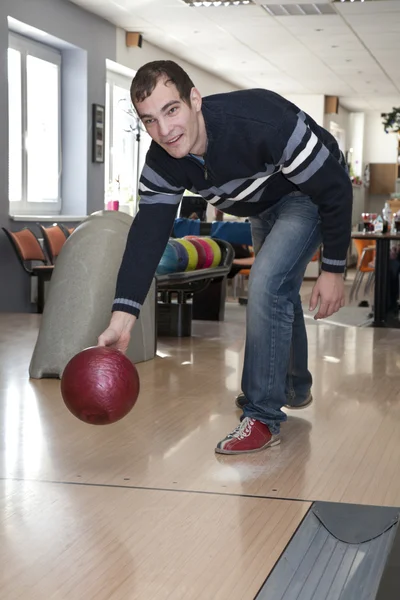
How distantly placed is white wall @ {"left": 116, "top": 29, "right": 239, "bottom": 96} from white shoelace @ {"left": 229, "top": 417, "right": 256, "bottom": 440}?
323 inches

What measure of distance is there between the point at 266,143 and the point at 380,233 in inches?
196

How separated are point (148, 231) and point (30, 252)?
16.8ft

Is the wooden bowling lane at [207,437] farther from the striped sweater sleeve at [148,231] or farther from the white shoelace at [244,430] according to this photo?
the striped sweater sleeve at [148,231]

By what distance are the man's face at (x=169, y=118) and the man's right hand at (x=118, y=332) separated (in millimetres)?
479

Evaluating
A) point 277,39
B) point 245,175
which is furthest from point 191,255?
point 277,39

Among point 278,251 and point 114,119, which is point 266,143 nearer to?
point 278,251

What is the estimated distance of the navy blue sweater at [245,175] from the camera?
8.26ft

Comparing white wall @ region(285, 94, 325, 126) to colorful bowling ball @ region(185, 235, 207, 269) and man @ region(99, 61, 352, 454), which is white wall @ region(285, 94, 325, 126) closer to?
colorful bowling ball @ region(185, 235, 207, 269)

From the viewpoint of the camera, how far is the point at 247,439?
2.81m

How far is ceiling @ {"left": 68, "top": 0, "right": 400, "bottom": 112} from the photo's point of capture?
923 cm

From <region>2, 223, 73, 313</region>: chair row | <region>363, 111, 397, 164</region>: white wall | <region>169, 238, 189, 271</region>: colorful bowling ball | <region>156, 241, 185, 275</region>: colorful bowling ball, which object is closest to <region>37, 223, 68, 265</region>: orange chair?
<region>2, 223, 73, 313</region>: chair row

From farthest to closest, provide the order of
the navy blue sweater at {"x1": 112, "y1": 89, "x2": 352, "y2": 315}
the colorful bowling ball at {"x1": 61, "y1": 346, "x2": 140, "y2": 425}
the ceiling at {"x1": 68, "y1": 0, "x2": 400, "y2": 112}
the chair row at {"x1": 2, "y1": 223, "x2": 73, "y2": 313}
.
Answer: the ceiling at {"x1": 68, "y1": 0, "x2": 400, "y2": 112} → the chair row at {"x1": 2, "y1": 223, "x2": 73, "y2": 313} → the navy blue sweater at {"x1": 112, "y1": 89, "x2": 352, "y2": 315} → the colorful bowling ball at {"x1": 61, "y1": 346, "x2": 140, "y2": 425}

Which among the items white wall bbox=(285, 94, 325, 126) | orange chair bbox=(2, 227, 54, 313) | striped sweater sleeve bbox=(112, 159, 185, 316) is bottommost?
orange chair bbox=(2, 227, 54, 313)

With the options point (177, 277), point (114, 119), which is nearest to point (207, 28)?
point (114, 119)
